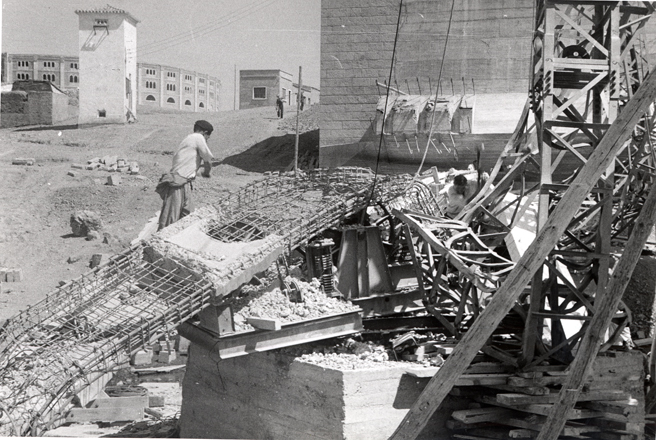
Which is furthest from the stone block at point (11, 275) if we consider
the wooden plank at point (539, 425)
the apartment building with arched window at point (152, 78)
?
the wooden plank at point (539, 425)

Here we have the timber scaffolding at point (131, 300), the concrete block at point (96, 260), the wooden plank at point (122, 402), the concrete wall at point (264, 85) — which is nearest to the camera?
the timber scaffolding at point (131, 300)

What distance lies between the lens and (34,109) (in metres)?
16.2

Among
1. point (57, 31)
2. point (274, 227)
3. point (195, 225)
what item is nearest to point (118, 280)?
point (195, 225)

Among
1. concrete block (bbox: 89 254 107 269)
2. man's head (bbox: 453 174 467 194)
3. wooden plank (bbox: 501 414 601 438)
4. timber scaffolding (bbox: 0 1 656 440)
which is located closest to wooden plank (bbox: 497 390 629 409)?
timber scaffolding (bbox: 0 1 656 440)

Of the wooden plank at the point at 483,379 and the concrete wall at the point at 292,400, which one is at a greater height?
the wooden plank at the point at 483,379

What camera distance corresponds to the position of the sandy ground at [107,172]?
14.4 metres

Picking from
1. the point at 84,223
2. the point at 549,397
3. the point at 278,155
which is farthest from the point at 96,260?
the point at 549,397

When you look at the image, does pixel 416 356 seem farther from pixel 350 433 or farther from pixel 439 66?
pixel 439 66

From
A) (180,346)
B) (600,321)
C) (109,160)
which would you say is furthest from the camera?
(109,160)

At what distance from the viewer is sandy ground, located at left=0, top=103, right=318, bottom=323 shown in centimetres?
1439

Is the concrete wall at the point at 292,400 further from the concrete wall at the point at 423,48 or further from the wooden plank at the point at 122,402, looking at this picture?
the concrete wall at the point at 423,48

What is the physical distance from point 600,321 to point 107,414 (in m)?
5.89

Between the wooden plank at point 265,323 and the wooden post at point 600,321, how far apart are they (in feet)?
9.07

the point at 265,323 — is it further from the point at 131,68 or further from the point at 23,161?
the point at 23,161
